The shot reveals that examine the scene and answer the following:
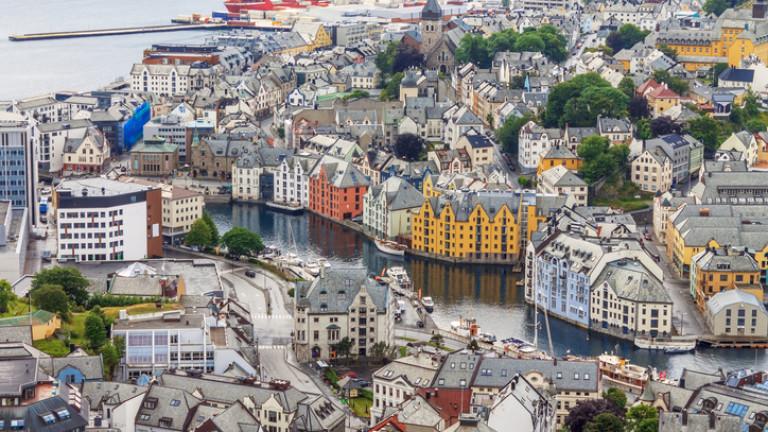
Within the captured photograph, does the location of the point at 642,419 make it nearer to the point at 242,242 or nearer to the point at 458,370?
the point at 458,370

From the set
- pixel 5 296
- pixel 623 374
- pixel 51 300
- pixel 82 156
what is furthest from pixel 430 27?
Result: pixel 51 300

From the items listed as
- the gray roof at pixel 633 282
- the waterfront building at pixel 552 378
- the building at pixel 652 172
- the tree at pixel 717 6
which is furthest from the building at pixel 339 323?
the tree at pixel 717 6

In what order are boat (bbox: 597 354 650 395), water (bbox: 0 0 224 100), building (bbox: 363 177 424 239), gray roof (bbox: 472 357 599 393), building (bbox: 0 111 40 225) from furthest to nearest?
water (bbox: 0 0 224 100), building (bbox: 363 177 424 239), building (bbox: 0 111 40 225), boat (bbox: 597 354 650 395), gray roof (bbox: 472 357 599 393)

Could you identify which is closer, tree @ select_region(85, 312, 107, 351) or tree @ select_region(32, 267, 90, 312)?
tree @ select_region(85, 312, 107, 351)

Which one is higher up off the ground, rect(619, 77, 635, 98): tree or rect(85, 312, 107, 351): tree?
rect(619, 77, 635, 98): tree

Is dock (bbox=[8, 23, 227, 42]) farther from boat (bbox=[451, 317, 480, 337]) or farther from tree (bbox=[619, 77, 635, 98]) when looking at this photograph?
boat (bbox=[451, 317, 480, 337])

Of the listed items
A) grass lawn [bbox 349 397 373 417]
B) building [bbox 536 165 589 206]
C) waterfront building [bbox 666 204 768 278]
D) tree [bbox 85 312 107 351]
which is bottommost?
grass lawn [bbox 349 397 373 417]

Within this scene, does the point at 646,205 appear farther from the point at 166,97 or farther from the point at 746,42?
the point at 166,97

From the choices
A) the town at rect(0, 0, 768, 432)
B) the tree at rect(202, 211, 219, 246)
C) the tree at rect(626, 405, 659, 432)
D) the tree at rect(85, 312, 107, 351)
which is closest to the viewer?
the tree at rect(626, 405, 659, 432)

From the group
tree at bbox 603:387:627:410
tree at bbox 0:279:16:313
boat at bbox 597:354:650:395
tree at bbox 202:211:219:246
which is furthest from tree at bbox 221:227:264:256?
tree at bbox 603:387:627:410
